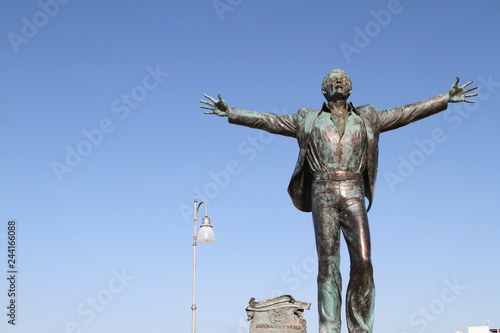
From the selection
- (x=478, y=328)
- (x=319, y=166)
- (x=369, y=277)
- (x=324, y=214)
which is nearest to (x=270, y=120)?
(x=319, y=166)

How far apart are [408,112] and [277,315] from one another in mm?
3622

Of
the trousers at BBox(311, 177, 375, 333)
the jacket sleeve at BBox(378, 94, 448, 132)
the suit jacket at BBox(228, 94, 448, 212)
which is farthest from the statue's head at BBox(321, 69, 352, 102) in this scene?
the trousers at BBox(311, 177, 375, 333)

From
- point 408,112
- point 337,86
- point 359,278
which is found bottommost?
point 359,278

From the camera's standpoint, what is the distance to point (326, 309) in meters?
8.28

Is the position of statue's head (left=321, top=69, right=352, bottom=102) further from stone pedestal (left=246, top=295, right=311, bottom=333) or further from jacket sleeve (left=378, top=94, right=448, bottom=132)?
stone pedestal (left=246, top=295, right=311, bottom=333)

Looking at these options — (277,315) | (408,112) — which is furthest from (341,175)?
(277,315)

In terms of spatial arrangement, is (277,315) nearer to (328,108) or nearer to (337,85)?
(328,108)

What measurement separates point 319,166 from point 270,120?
3.39 ft

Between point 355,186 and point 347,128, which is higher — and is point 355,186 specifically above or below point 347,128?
below

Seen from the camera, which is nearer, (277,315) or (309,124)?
(309,124)

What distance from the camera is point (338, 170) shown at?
8.59m

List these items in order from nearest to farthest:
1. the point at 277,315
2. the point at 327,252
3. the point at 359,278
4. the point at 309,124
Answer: the point at 359,278 → the point at 327,252 → the point at 309,124 → the point at 277,315

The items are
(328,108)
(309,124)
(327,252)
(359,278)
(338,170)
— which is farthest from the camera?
(328,108)

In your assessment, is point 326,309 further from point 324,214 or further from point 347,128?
point 347,128
